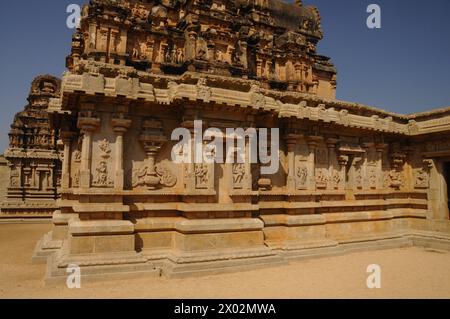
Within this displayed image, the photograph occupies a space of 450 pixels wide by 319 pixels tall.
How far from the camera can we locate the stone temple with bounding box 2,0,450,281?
8.80 m

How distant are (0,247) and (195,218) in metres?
8.70

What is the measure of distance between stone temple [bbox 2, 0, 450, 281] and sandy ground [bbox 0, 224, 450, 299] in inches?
19.1

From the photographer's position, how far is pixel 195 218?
31.0ft

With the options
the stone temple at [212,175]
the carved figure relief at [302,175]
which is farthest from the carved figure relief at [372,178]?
the carved figure relief at [302,175]

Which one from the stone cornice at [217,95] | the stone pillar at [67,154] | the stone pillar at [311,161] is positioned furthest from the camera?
the stone pillar at [67,154]

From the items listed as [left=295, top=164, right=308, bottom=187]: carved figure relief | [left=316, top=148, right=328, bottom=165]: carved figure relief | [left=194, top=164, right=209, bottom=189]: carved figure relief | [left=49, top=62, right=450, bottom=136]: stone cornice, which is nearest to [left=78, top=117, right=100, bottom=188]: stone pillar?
[left=49, top=62, right=450, bottom=136]: stone cornice

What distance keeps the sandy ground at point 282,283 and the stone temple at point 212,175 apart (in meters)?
0.49

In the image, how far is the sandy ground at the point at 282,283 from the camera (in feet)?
24.2

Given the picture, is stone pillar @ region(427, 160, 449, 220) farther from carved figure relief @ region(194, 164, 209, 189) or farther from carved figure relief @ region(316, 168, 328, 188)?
carved figure relief @ region(194, 164, 209, 189)

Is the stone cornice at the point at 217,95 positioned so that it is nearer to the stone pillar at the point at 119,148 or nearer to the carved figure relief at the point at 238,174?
the stone pillar at the point at 119,148

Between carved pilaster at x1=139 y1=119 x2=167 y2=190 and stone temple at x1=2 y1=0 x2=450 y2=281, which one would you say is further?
carved pilaster at x1=139 y1=119 x2=167 y2=190

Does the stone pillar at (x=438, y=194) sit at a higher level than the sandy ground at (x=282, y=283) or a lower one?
higher
